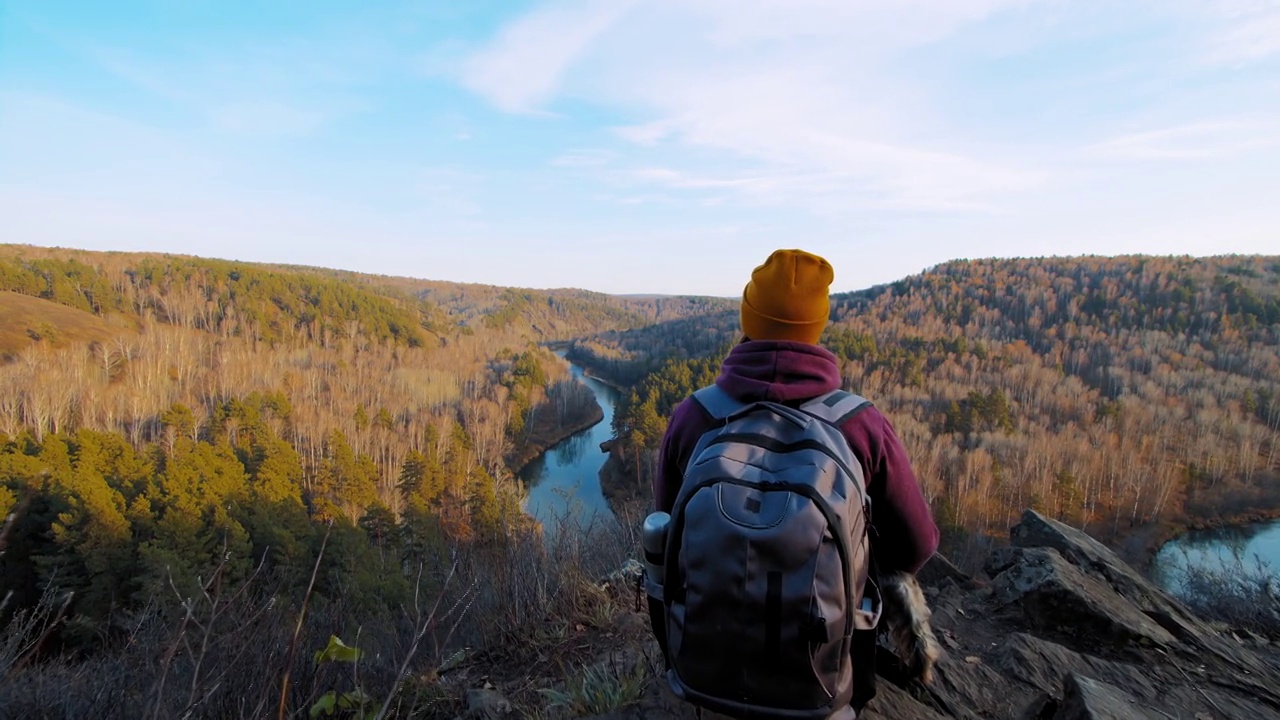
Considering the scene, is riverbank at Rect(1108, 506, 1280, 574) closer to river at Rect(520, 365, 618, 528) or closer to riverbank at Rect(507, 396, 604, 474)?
river at Rect(520, 365, 618, 528)

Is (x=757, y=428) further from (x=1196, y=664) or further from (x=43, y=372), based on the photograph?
(x=43, y=372)

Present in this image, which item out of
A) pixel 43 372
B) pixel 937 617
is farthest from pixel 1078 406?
pixel 43 372

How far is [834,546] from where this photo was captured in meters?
1.47

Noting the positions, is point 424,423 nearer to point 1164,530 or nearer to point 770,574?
point 770,574

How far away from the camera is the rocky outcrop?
242cm

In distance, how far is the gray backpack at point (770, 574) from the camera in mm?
1420

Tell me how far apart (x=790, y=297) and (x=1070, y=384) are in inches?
2219

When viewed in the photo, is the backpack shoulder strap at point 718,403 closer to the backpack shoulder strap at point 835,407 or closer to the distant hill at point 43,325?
the backpack shoulder strap at point 835,407

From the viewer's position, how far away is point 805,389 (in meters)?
1.79

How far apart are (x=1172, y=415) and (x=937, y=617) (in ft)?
165

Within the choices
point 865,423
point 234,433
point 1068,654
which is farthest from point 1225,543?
point 234,433

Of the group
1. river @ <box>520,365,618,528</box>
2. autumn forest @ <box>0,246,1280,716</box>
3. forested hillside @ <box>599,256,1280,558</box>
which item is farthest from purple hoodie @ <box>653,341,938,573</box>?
river @ <box>520,365,618,528</box>

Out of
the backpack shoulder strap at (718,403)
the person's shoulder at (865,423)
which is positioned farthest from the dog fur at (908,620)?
the backpack shoulder strap at (718,403)

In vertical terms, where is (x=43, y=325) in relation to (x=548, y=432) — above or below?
above
